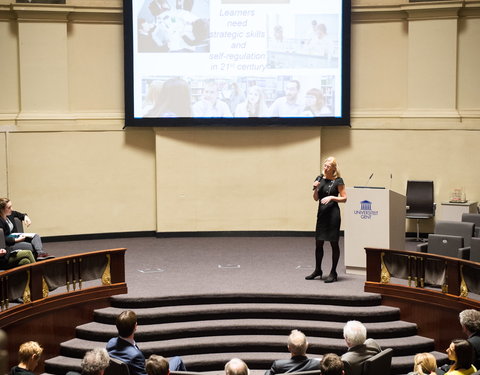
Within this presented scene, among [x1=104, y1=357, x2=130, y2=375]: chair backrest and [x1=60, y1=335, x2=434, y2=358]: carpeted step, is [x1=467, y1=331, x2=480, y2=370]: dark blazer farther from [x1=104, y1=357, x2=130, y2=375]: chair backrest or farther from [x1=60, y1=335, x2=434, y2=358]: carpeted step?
[x1=104, y1=357, x2=130, y2=375]: chair backrest

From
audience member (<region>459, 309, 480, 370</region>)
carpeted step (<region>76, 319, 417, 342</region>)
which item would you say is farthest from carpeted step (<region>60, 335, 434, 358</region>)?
audience member (<region>459, 309, 480, 370</region>)

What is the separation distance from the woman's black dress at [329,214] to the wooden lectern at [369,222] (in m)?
0.55

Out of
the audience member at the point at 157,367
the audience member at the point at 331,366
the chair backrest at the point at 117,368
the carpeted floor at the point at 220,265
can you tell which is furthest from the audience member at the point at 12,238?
the audience member at the point at 331,366

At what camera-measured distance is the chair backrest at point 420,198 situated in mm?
11539

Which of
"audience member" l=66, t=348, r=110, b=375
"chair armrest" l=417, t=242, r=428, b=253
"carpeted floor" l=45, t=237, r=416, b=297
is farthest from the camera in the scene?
"chair armrest" l=417, t=242, r=428, b=253

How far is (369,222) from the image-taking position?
28.6 feet

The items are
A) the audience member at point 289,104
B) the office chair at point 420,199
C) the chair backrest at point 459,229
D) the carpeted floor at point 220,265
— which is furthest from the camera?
the audience member at point 289,104

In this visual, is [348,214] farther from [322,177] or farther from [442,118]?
[442,118]

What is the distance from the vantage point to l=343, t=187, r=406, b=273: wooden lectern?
8617 millimetres

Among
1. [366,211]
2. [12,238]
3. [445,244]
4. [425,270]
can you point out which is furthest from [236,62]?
[425,270]

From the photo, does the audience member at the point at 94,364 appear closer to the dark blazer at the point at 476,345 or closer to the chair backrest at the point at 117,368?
the chair backrest at the point at 117,368

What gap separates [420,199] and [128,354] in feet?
24.1

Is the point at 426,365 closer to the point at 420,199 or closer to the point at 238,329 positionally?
the point at 238,329

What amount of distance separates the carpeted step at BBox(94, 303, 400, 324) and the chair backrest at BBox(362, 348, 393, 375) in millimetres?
2254
